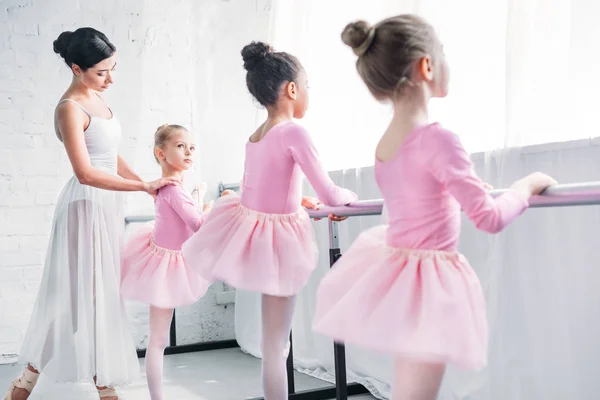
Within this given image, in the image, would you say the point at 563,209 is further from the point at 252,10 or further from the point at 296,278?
the point at 252,10

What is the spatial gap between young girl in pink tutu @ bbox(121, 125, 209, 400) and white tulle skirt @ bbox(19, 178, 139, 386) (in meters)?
0.09

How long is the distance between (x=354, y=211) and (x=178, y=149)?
0.89 m

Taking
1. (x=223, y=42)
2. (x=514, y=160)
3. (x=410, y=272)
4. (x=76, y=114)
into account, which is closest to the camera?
(x=410, y=272)

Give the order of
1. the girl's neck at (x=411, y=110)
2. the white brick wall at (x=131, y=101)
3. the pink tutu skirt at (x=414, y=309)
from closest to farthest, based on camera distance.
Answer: the pink tutu skirt at (x=414, y=309) → the girl's neck at (x=411, y=110) → the white brick wall at (x=131, y=101)

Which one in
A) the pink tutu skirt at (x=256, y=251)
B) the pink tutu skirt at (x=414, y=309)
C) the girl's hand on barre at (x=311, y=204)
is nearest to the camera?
the pink tutu skirt at (x=414, y=309)

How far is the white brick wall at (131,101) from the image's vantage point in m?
3.66

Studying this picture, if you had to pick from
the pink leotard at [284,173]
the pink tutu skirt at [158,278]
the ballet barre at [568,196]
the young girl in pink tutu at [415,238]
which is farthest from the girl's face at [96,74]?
the ballet barre at [568,196]

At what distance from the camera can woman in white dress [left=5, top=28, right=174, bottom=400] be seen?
2316 millimetres

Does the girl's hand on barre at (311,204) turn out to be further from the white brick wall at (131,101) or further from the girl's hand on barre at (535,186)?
the white brick wall at (131,101)

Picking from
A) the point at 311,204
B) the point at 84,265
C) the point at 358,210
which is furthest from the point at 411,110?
the point at 84,265

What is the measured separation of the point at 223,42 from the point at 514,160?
8.24ft

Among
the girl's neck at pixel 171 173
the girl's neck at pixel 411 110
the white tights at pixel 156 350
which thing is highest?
the girl's neck at pixel 411 110

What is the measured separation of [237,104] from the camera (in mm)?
4121

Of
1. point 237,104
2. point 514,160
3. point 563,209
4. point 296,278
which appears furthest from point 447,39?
point 237,104
